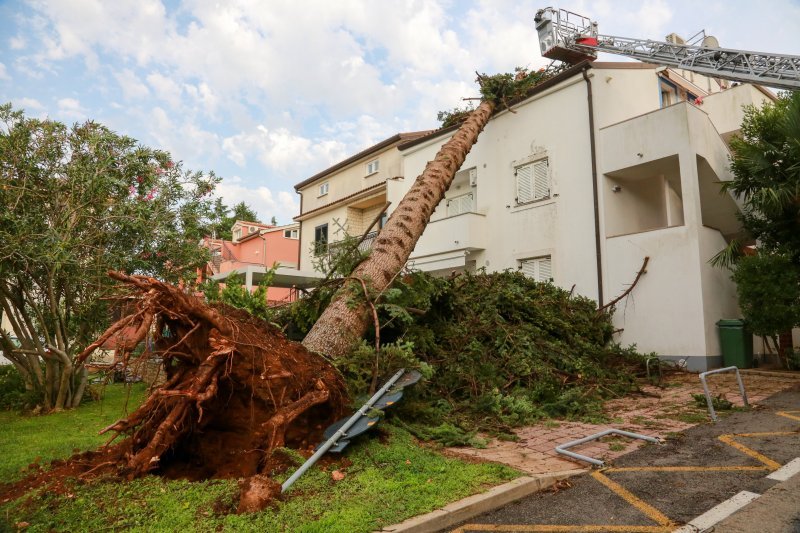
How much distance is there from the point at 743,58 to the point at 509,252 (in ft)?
24.5

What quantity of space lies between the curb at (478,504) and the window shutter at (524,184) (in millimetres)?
10791

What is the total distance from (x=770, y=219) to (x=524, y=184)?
5943mm

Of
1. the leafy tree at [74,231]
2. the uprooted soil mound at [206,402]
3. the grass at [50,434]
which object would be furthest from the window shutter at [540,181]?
the grass at [50,434]

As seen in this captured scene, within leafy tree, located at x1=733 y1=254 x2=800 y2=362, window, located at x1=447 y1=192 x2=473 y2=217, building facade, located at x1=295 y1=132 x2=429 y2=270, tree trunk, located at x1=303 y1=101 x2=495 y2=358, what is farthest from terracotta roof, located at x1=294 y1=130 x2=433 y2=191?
leafy tree, located at x1=733 y1=254 x2=800 y2=362

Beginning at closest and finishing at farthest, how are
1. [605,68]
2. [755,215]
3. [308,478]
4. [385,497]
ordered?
1. [385,497]
2. [308,478]
3. [755,215]
4. [605,68]

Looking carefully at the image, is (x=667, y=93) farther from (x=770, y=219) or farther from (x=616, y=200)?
(x=770, y=219)

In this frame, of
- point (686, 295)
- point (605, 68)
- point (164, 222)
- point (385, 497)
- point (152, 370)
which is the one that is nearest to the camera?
point (385, 497)

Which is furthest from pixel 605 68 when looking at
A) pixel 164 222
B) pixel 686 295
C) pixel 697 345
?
pixel 164 222

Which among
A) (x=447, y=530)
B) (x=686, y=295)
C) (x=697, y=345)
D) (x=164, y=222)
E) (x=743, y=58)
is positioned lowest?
(x=447, y=530)

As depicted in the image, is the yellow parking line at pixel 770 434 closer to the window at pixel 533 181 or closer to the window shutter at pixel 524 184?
the window at pixel 533 181

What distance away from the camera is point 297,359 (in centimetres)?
484

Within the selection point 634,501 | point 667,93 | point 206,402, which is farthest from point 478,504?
point 667,93

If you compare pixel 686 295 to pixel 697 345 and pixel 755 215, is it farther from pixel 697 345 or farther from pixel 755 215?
pixel 755 215

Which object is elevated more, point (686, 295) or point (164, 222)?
point (164, 222)
